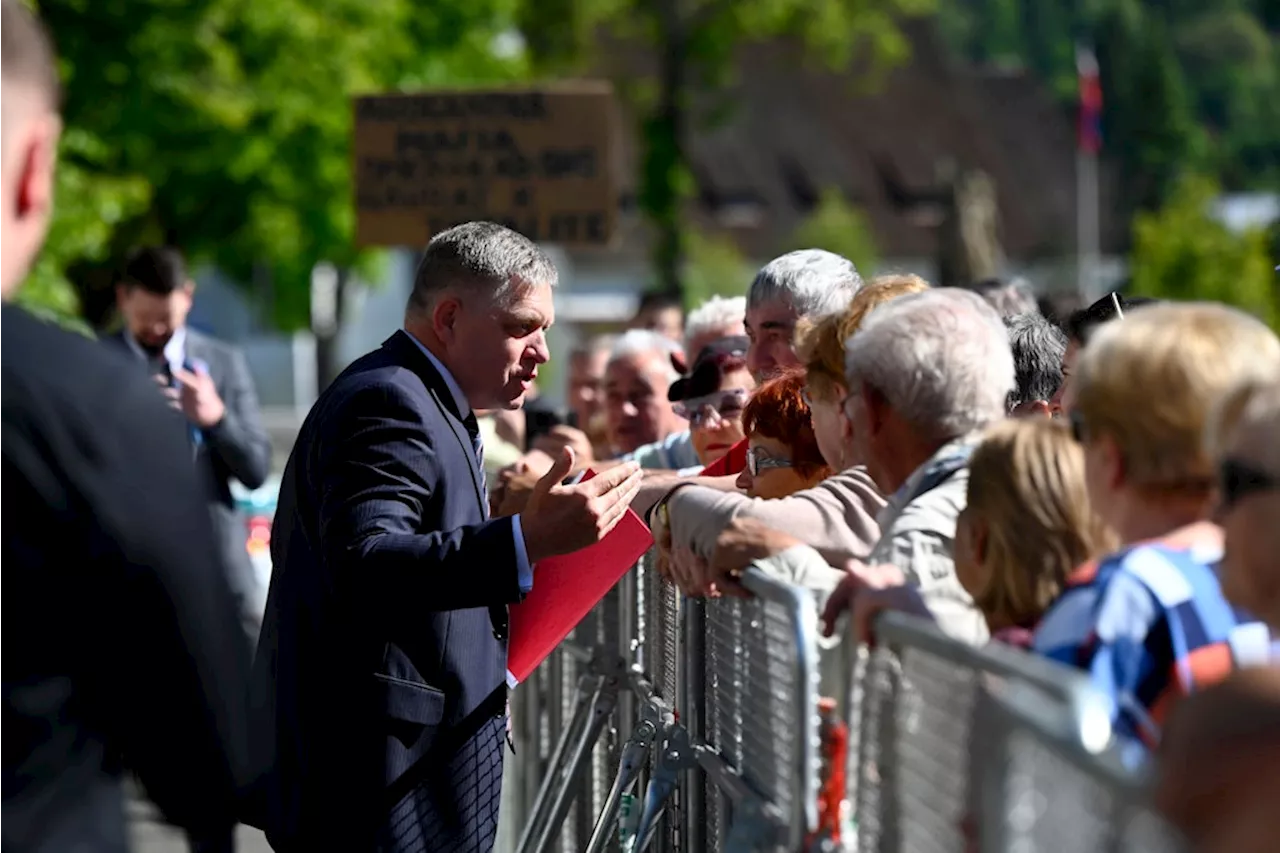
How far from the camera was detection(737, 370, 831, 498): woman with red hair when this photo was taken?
15.5ft

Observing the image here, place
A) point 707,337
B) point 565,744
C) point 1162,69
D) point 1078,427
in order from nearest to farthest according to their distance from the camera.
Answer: point 1078,427, point 565,744, point 707,337, point 1162,69

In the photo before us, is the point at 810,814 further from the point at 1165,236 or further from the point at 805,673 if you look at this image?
the point at 1165,236

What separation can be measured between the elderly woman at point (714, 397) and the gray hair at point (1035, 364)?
3.94ft

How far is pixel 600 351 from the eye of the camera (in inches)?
455

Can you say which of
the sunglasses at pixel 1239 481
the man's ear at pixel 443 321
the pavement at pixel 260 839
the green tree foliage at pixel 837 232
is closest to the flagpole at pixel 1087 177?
the green tree foliage at pixel 837 232

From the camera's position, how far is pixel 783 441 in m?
4.78

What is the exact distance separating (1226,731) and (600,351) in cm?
935

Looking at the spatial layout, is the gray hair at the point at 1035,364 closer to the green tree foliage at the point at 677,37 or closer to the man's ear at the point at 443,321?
the man's ear at the point at 443,321

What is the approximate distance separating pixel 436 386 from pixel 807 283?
1.45 metres

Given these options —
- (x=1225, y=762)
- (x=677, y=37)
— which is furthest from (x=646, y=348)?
(x=677, y=37)

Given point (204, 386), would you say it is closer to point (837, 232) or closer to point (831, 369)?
point (831, 369)

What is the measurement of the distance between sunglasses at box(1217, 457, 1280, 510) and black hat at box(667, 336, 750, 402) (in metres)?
3.87

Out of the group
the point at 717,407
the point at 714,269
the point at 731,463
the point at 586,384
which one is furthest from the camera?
the point at 714,269

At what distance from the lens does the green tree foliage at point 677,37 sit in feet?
148
